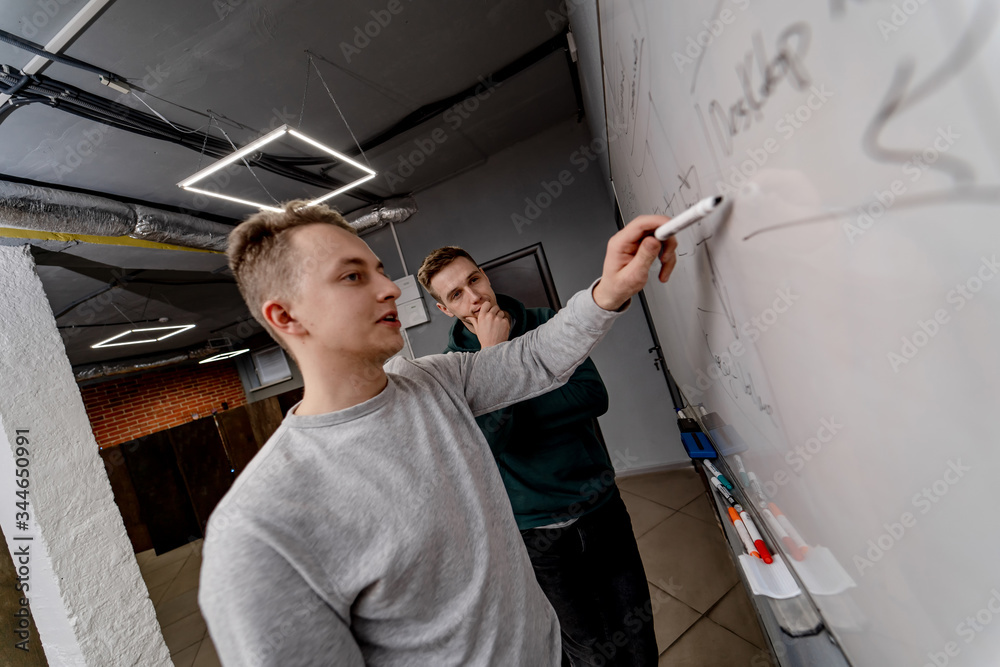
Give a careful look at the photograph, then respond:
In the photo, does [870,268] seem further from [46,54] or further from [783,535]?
[46,54]

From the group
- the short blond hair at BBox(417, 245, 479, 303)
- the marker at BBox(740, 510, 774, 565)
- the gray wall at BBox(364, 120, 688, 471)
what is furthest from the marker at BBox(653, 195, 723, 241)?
the gray wall at BBox(364, 120, 688, 471)

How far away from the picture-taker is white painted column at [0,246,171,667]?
5.66 feet

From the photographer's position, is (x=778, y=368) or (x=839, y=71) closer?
(x=839, y=71)

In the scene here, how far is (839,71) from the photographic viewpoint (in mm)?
250

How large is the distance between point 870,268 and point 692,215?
249 millimetres

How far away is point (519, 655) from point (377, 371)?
59 cm

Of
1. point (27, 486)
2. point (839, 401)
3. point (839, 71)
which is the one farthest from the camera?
point (27, 486)

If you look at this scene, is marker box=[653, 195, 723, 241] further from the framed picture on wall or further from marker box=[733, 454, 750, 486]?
the framed picture on wall

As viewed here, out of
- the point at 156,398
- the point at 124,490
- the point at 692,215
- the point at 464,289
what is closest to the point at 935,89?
the point at 692,215

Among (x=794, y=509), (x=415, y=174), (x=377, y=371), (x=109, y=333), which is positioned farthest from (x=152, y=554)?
(x=794, y=509)

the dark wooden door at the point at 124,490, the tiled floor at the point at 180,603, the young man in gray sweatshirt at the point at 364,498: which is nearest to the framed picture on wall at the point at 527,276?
the young man in gray sweatshirt at the point at 364,498

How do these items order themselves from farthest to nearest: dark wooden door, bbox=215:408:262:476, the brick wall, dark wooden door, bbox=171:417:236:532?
the brick wall < dark wooden door, bbox=215:408:262:476 < dark wooden door, bbox=171:417:236:532

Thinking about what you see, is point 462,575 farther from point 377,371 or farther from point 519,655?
point 377,371

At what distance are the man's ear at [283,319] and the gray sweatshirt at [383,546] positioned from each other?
17 cm
